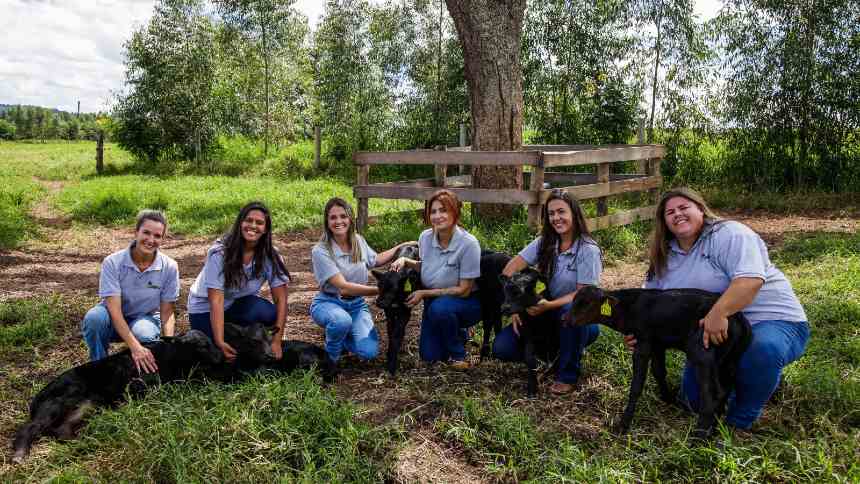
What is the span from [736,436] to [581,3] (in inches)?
481

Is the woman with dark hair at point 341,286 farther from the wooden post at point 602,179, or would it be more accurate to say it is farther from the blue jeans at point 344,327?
the wooden post at point 602,179

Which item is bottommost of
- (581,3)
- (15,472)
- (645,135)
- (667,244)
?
(15,472)

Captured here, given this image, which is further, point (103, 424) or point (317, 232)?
point (317, 232)

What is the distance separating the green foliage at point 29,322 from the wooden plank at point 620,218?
18.2ft

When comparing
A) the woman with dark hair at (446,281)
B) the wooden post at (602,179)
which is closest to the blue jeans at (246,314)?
the woman with dark hair at (446,281)

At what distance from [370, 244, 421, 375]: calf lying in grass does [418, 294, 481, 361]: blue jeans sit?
17 centimetres

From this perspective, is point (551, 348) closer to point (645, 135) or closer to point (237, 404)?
point (237, 404)

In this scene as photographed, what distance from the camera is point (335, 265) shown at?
15.7ft

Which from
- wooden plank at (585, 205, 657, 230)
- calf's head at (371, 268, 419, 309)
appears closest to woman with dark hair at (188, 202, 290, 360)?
calf's head at (371, 268, 419, 309)

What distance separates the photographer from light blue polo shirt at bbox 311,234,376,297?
476 cm

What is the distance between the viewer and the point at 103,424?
3.62m

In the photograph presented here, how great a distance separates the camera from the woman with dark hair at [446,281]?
461 centimetres

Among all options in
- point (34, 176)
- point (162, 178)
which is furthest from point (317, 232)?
point (34, 176)

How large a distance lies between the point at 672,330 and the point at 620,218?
18.8ft
